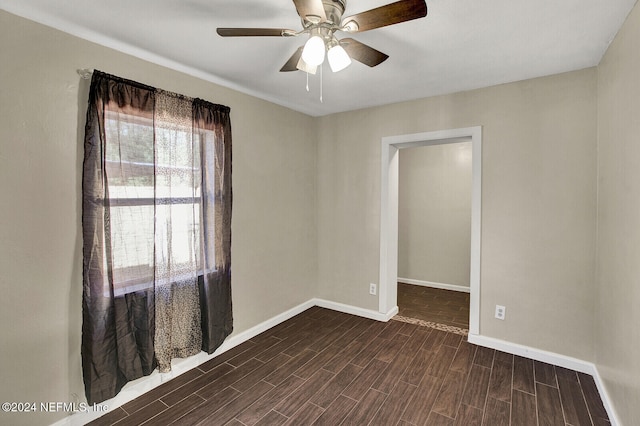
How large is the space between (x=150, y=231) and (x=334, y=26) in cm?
184

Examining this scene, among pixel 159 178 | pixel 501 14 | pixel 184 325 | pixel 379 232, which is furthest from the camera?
pixel 379 232

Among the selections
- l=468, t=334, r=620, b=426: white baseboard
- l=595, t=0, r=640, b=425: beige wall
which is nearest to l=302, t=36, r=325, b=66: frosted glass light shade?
l=595, t=0, r=640, b=425: beige wall

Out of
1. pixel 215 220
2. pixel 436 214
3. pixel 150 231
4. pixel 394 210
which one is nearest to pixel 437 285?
pixel 436 214

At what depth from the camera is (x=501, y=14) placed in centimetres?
177

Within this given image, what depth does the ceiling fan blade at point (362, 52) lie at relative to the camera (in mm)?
1714

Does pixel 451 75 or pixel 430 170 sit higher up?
pixel 451 75

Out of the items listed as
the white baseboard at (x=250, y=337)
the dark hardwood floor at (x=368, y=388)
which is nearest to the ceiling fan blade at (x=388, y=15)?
the dark hardwood floor at (x=368, y=388)

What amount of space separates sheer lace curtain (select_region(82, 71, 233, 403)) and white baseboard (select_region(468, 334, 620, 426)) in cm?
246

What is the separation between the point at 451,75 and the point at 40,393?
3.69 m

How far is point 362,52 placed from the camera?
179cm

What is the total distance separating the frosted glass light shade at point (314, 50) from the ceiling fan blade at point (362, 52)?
24 cm

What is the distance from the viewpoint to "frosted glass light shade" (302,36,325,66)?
1.50m

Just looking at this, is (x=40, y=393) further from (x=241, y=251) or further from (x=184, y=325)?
(x=241, y=251)

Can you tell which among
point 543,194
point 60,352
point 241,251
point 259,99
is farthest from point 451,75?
point 60,352
